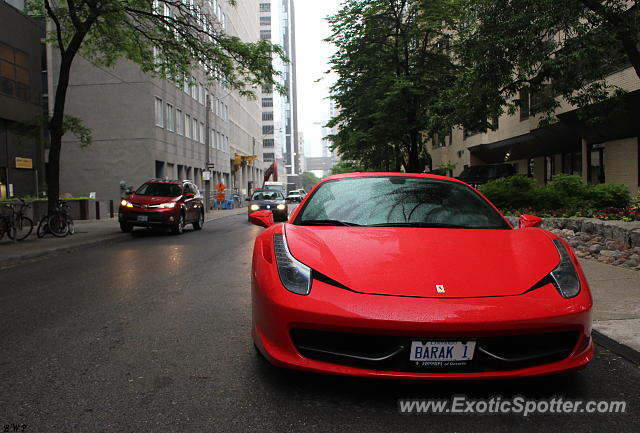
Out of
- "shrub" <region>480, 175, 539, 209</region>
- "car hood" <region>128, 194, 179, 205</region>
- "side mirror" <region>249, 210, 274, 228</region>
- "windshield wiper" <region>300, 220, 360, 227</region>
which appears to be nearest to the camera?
"windshield wiper" <region>300, 220, 360, 227</region>

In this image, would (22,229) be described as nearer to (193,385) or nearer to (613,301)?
(193,385)

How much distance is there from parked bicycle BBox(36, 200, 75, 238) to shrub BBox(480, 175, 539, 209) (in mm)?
12524

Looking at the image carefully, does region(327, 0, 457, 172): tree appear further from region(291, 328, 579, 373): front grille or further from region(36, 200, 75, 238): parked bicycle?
region(291, 328, 579, 373): front grille

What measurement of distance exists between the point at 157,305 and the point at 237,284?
143 centimetres

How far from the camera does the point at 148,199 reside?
15.5 meters

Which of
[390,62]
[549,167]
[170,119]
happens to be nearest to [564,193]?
[390,62]

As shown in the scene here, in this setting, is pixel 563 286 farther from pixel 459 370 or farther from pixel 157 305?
pixel 157 305

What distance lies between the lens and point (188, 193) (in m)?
17.2

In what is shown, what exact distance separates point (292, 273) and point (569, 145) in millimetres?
26354

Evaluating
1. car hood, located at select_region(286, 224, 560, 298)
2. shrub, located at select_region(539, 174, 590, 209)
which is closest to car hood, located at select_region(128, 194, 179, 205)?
shrub, located at select_region(539, 174, 590, 209)

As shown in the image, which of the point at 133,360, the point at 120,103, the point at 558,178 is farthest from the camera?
the point at 120,103

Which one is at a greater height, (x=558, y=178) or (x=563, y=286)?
(x=558, y=178)

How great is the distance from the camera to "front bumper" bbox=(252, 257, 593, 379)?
2553 millimetres

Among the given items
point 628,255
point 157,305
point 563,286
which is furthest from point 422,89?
point 563,286
